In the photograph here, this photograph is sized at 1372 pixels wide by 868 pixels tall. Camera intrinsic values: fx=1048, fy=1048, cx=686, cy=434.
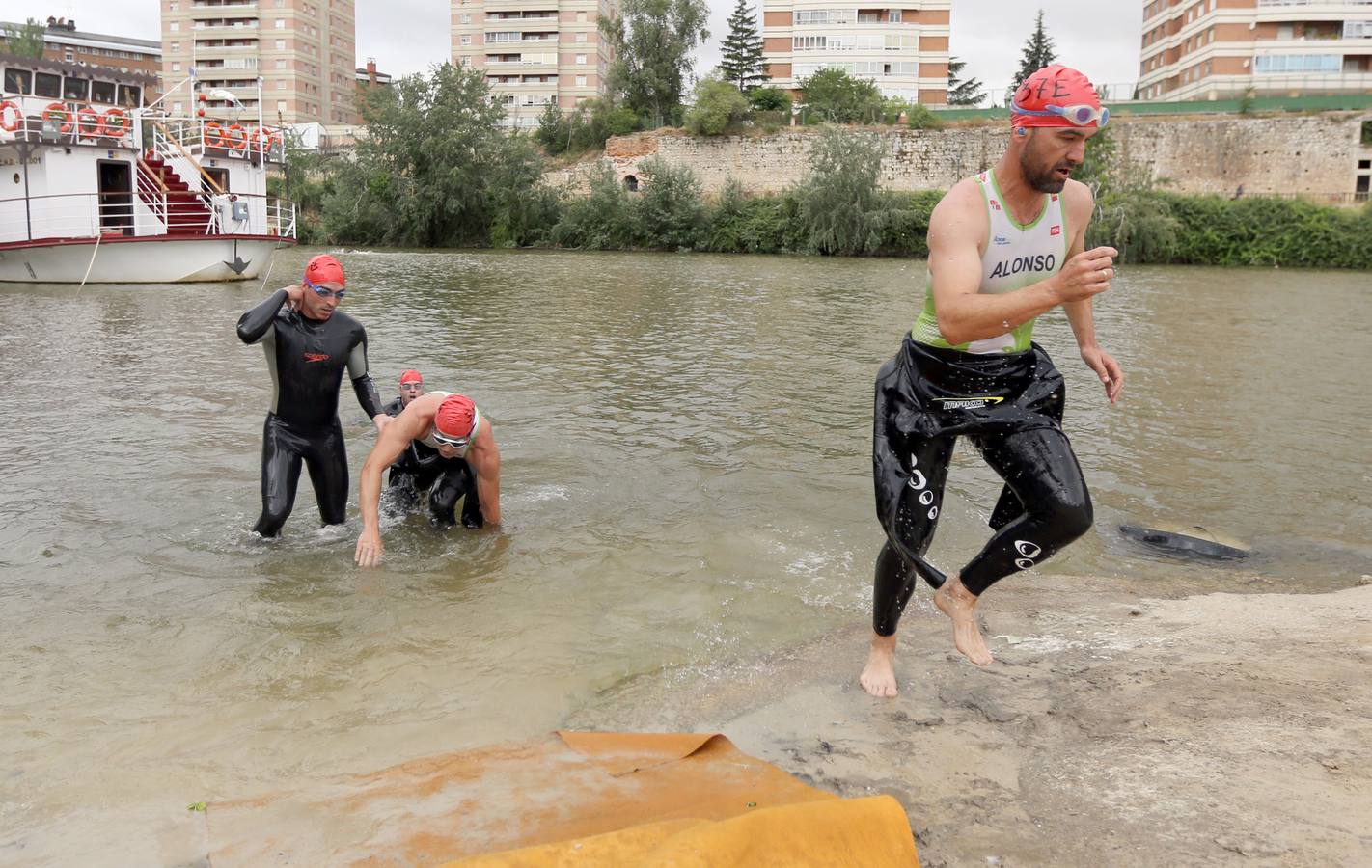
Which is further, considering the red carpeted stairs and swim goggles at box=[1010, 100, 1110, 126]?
the red carpeted stairs

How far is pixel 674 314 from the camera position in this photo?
75.6 ft

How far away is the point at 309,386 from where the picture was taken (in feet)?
22.2

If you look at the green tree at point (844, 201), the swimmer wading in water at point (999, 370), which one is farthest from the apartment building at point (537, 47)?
the swimmer wading in water at point (999, 370)

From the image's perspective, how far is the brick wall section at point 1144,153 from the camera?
5206 cm

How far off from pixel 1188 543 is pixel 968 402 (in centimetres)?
414

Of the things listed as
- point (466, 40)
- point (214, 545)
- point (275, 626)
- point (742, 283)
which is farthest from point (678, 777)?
point (466, 40)

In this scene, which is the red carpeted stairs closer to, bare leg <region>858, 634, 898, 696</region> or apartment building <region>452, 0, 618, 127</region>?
bare leg <region>858, 634, 898, 696</region>

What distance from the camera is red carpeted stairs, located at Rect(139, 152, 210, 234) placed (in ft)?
96.2

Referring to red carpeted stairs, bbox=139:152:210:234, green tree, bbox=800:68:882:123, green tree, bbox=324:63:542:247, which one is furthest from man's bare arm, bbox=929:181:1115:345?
green tree, bbox=800:68:882:123

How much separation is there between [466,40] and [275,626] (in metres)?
99.3

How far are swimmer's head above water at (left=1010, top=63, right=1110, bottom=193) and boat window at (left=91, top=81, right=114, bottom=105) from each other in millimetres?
33127

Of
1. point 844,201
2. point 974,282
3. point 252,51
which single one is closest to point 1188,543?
point 974,282

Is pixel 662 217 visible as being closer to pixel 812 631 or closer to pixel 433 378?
pixel 433 378

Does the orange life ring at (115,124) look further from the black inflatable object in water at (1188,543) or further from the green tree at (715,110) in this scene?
the green tree at (715,110)
